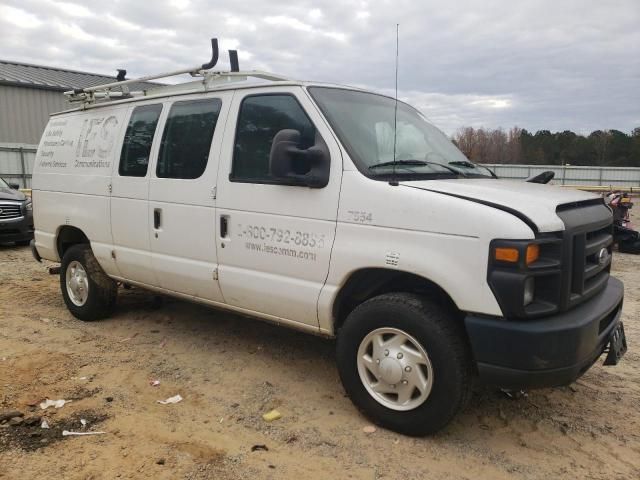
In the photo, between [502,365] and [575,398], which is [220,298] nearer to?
[502,365]

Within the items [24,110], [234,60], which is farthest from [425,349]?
[24,110]

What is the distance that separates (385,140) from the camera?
3895 mm

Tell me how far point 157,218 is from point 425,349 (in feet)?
8.74

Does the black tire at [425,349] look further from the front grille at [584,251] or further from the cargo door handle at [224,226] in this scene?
the cargo door handle at [224,226]

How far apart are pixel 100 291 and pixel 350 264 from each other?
3306mm

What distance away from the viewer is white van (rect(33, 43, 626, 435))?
292 cm

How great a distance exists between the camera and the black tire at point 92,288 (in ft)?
18.2

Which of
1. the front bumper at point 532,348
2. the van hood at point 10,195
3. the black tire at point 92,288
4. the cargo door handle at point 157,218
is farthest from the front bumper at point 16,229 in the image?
the front bumper at point 532,348

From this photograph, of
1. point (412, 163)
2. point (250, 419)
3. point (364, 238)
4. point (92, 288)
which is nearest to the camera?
point (364, 238)

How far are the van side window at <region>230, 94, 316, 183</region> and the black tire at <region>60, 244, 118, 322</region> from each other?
7.63ft

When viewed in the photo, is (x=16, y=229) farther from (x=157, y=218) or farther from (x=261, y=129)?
(x=261, y=129)

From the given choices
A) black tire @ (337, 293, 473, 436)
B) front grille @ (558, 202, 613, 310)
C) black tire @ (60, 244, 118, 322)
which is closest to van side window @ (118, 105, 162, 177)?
black tire @ (60, 244, 118, 322)

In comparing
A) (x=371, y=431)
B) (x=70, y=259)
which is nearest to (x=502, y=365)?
(x=371, y=431)

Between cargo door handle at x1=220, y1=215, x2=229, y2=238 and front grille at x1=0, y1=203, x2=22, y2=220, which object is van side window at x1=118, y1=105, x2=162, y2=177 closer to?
cargo door handle at x1=220, y1=215, x2=229, y2=238
